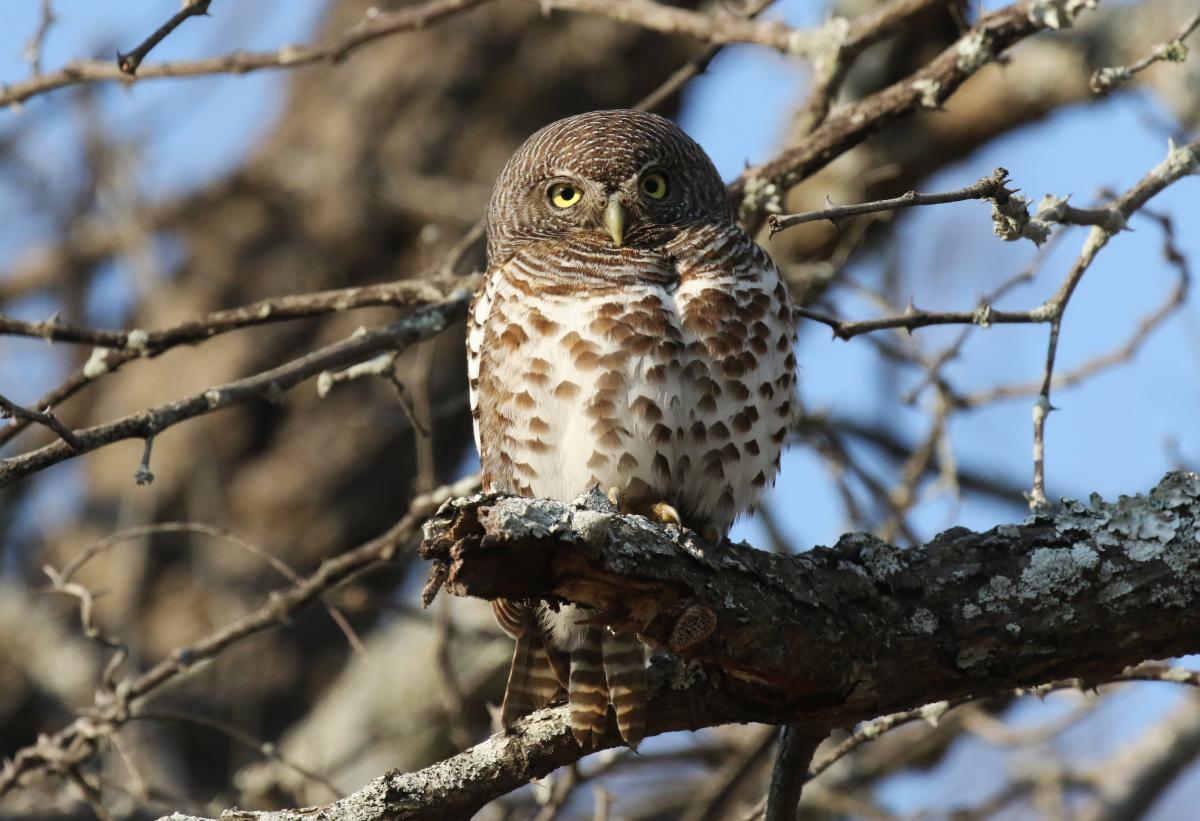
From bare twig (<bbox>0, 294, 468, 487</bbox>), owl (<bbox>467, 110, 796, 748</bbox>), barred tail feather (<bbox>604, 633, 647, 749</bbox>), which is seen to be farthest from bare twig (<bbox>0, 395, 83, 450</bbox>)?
barred tail feather (<bbox>604, 633, 647, 749</bbox>)

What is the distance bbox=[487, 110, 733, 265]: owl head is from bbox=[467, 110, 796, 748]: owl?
0.02 meters

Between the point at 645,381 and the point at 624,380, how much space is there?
6 cm

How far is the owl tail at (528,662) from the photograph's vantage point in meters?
4.02

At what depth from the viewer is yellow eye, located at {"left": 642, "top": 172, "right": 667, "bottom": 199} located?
15.1 ft

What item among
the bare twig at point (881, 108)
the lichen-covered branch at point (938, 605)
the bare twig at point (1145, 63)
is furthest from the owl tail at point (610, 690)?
the bare twig at point (1145, 63)

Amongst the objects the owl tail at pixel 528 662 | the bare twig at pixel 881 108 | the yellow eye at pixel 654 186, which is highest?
the bare twig at pixel 881 108

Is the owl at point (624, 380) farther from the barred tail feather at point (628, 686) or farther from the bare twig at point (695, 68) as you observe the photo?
the bare twig at point (695, 68)

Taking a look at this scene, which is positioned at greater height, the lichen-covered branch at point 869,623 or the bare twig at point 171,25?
the bare twig at point 171,25

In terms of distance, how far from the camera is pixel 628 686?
353 centimetres

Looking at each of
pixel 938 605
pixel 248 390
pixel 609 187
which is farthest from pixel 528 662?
pixel 609 187

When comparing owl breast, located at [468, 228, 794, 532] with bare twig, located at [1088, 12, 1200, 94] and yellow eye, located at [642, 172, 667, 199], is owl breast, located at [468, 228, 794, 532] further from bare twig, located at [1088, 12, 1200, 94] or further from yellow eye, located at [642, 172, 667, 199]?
bare twig, located at [1088, 12, 1200, 94]

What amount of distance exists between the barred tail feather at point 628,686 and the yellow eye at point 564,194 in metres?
1.59

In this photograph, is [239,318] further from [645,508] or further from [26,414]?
[645,508]

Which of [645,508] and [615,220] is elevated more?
[615,220]
